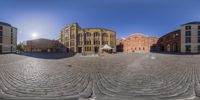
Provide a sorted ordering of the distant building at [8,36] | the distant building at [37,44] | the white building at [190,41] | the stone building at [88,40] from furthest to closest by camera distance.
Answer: the stone building at [88,40] → the white building at [190,41] → the distant building at [37,44] → the distant building at [8,36]

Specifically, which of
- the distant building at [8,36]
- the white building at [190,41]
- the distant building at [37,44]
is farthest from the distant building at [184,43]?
the distant building at [8,36]

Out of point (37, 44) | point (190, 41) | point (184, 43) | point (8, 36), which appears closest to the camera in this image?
point (8, 36)

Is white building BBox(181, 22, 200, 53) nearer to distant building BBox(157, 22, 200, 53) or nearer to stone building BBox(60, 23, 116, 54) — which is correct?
distant building BBox(157, 22, 200, 53)

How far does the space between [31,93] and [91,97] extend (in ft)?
5.85

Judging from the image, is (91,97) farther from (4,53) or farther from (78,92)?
(4,53)

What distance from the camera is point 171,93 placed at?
395cm

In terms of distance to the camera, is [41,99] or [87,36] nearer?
[41,99]

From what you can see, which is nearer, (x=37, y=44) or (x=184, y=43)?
(x=37, y=44)

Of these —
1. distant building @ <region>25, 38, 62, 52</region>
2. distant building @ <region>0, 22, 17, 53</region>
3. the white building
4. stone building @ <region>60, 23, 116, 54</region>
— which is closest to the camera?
distant building @ <region>0, 22, 17, 53</region>

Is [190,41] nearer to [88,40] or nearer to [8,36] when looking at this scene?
[8,36]

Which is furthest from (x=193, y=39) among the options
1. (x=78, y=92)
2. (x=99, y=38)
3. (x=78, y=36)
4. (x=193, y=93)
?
(x=78, y=36)

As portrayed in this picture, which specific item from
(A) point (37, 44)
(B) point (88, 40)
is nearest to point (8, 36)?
(A) point (37, 44)

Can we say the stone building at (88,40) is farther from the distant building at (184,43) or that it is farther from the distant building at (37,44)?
the distant building at (184,43)

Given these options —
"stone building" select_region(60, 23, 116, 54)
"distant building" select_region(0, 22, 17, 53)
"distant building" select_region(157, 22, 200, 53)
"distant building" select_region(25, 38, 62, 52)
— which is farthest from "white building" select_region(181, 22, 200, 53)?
"stone building" select_region(60, 23, 116, 54)
